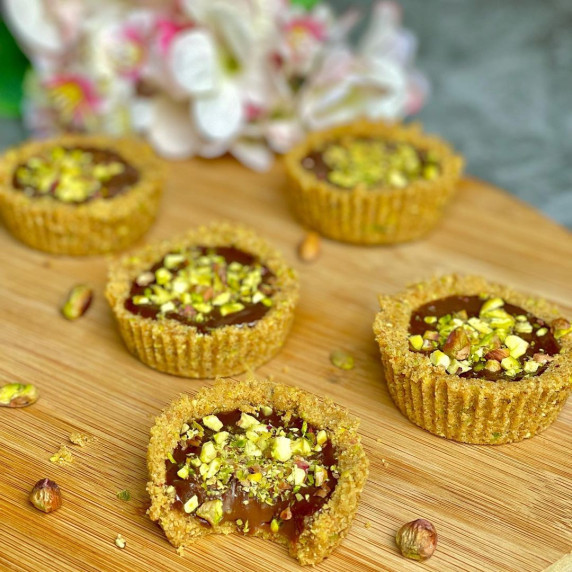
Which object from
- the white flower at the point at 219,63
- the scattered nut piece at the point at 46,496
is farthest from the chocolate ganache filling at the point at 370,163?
the scattered nut piece at the point at 46,496

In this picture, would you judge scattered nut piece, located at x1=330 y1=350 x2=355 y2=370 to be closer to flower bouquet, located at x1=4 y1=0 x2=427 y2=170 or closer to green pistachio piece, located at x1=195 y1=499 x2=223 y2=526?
green pistachio piece, located at x1=195 y1=499 x2=223 y2=526

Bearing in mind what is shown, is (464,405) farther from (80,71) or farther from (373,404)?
(80,71)

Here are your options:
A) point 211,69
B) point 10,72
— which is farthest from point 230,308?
point 10,72

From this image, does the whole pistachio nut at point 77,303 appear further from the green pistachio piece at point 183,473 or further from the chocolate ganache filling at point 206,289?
the green pistachio piece at point 183,473

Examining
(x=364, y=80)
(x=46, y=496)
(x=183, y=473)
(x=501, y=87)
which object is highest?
(x=364, y=80)

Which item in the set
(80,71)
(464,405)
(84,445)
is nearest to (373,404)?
(464,405)

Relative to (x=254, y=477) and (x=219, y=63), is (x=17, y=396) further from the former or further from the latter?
(x=219, y=63)
